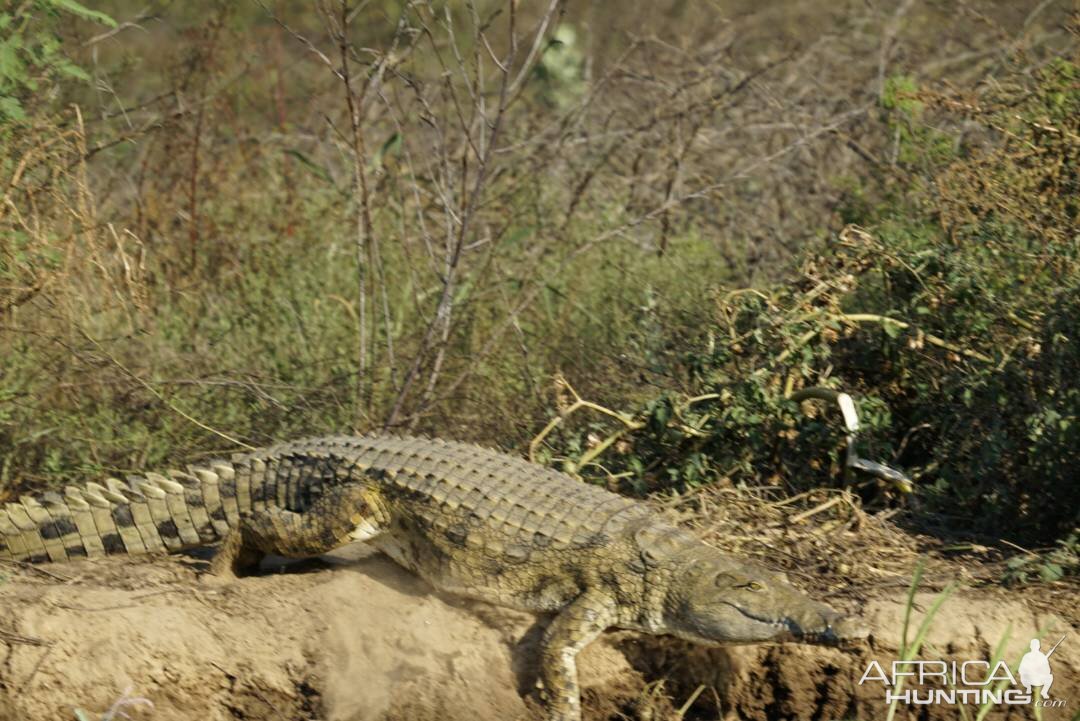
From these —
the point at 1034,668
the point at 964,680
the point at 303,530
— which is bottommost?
the point at 303,530

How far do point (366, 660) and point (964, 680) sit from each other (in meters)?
2.11

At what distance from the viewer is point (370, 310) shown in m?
6.91

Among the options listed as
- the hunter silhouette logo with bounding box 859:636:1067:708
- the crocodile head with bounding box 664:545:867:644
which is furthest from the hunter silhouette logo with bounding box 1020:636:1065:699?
the crocodile head with bounding box 664:545:867:644

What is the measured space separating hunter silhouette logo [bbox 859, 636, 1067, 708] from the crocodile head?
34 cm

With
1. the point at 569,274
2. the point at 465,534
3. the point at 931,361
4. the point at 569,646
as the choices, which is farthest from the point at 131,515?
the point at 931,361

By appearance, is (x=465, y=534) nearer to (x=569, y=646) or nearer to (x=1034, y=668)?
(x=569, y=646)

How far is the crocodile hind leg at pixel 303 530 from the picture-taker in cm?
Result: 480

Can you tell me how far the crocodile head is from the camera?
4254mm

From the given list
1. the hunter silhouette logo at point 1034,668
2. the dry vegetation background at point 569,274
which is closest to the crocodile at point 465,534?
the dry vegetation background at point 569,274

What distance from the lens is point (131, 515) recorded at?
16.6 ft

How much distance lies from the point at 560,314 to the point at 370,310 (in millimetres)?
1043

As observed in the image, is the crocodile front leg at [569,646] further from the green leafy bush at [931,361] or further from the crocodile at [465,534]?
the green leafy bush at [931,361]

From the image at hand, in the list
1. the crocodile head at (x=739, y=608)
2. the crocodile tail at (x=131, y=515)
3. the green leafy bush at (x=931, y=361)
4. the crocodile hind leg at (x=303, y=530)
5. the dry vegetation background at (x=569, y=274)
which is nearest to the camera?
the crocodile head at (x=739, y=608)

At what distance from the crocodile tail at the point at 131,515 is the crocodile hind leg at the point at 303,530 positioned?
146mm
